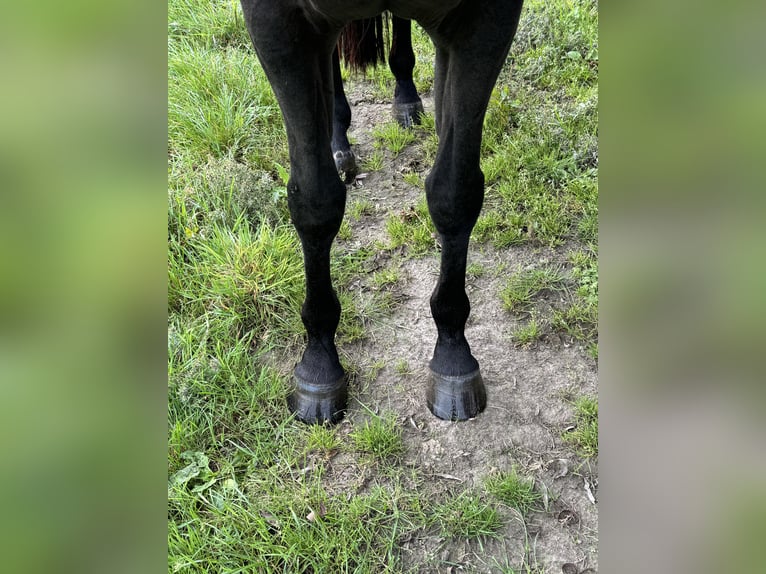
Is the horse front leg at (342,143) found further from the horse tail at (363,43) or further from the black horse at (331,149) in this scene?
the black horse at (331,149)

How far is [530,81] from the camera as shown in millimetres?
4004

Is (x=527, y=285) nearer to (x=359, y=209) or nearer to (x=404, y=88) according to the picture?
(x=359, y=209)

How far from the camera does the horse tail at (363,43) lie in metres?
2.77

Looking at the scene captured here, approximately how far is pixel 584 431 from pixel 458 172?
1056mm

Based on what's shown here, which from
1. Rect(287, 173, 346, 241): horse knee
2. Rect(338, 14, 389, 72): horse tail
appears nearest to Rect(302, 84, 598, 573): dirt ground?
Rect(287, 173, 346, 241): horse knee

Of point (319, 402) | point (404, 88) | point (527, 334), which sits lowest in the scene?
point (319, 402)

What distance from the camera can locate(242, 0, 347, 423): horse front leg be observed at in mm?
1510

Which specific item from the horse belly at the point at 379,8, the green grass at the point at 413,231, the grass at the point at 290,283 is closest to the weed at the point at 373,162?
the grass at the point at 290,283

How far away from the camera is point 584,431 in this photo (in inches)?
80.8

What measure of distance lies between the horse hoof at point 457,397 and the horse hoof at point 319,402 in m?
0.37

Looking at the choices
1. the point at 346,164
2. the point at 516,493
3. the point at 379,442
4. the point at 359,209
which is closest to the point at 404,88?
the point at 346,164
